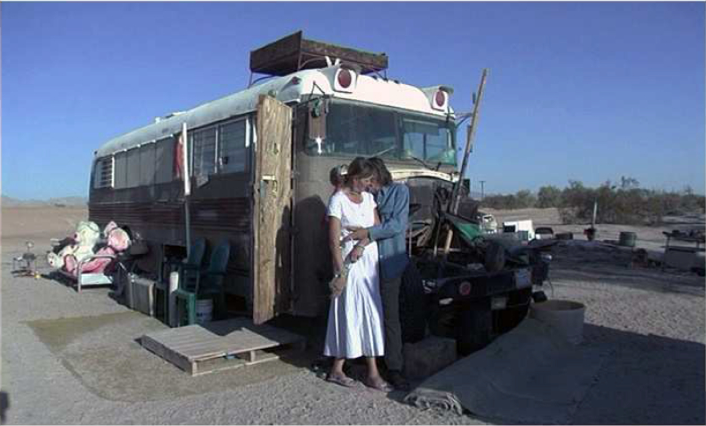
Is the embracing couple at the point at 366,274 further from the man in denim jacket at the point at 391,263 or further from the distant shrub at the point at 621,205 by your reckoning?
the distant shrub at the point at 621,205

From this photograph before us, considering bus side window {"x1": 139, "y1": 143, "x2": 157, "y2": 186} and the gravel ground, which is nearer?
the gravel ground

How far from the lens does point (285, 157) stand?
5.84 meters

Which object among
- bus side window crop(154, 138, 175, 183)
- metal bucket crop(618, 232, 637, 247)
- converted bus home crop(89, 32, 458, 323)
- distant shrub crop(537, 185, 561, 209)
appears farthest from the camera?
distant shrub crop(537, 185, 561, 209)

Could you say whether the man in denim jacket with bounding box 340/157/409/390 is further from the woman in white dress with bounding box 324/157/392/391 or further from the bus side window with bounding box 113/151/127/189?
the bus side window with bounding box 113/151/127/189

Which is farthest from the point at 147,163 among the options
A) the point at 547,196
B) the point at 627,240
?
the point at 547,196

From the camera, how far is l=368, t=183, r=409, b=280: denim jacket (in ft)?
16.1

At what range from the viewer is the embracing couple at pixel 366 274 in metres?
4.80

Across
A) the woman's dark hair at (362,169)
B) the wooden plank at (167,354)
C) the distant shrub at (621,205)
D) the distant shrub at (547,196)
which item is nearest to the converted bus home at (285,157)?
the wooden plank at (167,354)

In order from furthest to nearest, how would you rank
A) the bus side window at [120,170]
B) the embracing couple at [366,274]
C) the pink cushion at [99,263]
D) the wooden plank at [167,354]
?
the bus side window at [120,170] → the pink cushion at [99,263] → the wooden plank at [167,354] → the embracing couple at [366,274]

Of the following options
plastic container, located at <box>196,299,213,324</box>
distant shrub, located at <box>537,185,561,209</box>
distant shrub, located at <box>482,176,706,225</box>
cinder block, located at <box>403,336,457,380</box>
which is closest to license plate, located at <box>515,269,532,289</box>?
cinder block, located at <box>403,336,457,380</box>

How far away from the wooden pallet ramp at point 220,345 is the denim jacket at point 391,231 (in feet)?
5.37

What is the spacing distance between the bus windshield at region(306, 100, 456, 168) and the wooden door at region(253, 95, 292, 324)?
48 centimetres

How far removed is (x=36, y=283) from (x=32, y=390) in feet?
25.5

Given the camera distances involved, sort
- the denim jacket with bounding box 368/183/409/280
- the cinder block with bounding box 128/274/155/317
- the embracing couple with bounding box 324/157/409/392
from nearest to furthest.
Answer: the embracing couple with bounding box 324/157/409/392
the denim jacket with bounding box 368/183/409/280
the cinder block with bounding box 128/274/155/317
